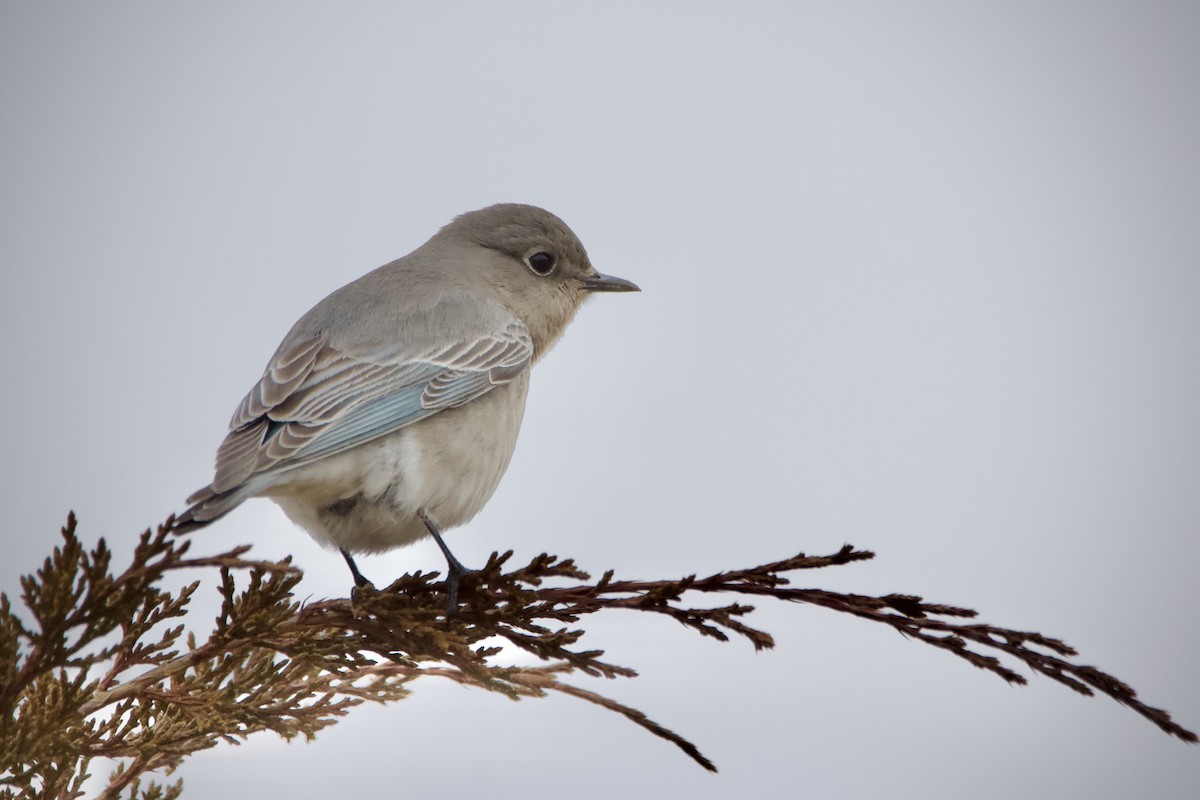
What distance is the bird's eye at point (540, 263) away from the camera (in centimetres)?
498

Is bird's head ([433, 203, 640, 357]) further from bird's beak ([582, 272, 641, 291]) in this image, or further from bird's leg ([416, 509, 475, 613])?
bird's leg ([416, 509, 475, 613])

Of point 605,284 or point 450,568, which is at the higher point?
point 605,284

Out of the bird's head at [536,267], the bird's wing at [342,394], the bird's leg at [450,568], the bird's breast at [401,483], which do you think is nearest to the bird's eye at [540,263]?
the bird's head at [536,267]

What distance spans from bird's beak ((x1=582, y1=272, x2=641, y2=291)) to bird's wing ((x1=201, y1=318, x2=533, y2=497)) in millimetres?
768

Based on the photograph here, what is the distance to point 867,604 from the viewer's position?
8.76ft

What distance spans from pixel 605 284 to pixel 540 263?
1.02 ft

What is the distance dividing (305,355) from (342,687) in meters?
1.25

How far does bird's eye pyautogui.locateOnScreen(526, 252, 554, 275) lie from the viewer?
4.98 meters

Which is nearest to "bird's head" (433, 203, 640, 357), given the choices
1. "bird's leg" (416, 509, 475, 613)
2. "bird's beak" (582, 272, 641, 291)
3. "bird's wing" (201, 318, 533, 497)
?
"bird's beak" (582, 272, 641, 291)

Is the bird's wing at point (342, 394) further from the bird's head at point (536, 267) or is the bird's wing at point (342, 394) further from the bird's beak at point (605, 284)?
the bird's beak at point (605, 284)

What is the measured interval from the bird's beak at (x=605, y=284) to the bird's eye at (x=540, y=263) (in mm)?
179

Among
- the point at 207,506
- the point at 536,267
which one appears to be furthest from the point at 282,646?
the point at 536,267

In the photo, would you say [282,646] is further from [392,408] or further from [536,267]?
[536,267]

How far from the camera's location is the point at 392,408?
12.2 ft
